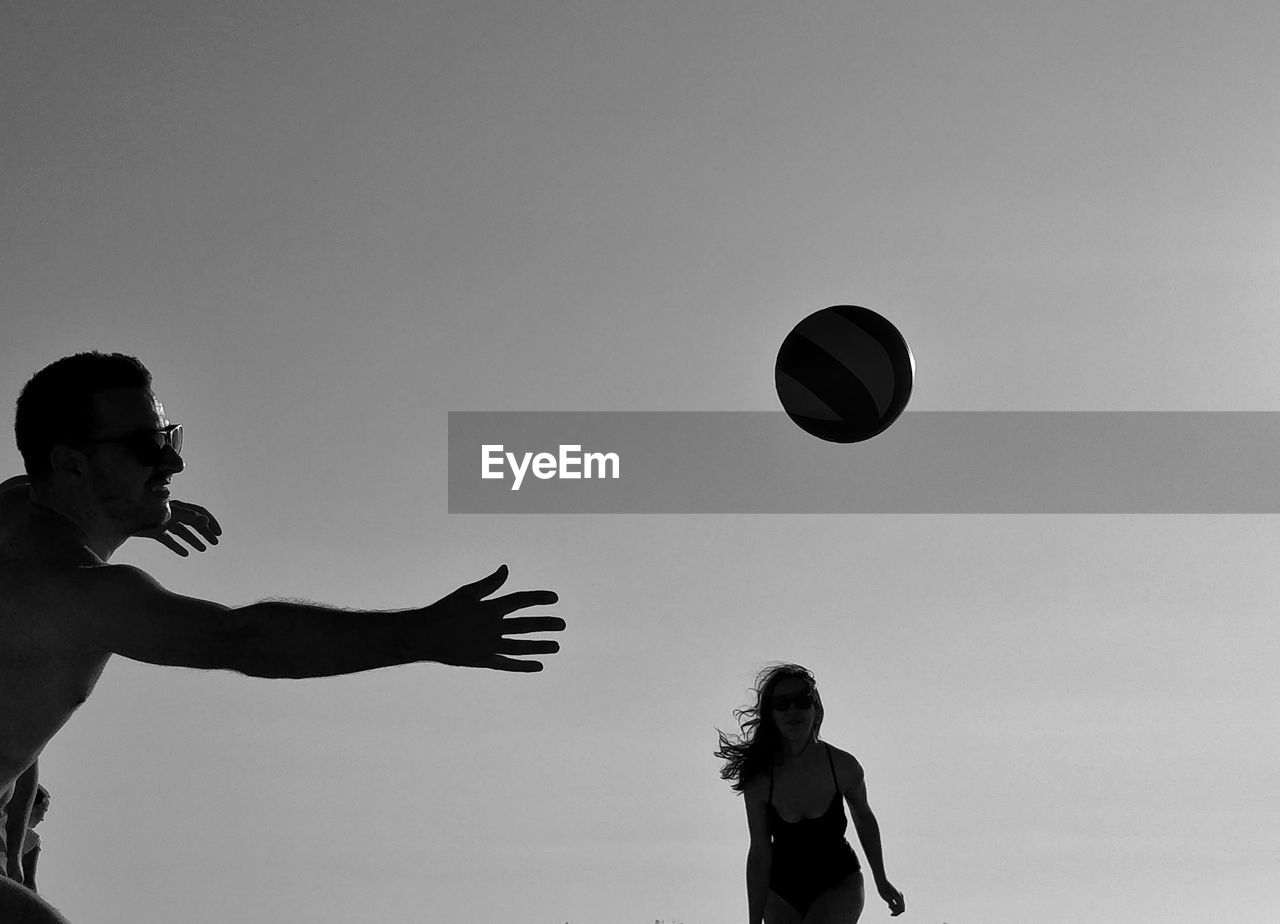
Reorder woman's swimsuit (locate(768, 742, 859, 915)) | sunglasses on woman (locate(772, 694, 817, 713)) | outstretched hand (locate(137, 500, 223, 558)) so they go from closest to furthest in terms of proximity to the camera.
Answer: outstretched hand (locate(137, 500, 223, 558)) → woman's swimsuit (locate(768, 742, 859, 915)) → sunglasses on woman (locate(772, 694, 817, 713))

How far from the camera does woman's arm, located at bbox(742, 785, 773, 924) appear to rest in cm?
935

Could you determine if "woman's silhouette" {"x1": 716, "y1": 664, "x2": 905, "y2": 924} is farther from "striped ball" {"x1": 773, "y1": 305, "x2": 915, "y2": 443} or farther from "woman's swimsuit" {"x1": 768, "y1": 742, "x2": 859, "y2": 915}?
"striped ball" {"x1": 773, "y1": 305, "x2": 915, "y2": 443}

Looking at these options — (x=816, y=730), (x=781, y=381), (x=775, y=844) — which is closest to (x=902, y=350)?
(x=781, y=381)

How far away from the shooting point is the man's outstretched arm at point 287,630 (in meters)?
3.85

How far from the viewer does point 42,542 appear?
4.11 metres

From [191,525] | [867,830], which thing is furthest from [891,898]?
[191,525]

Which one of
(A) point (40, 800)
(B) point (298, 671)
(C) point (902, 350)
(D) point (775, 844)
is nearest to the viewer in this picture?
(B) point (298, 671)

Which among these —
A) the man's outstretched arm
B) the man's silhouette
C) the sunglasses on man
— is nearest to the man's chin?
the man's silhouette

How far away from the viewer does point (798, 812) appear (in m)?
9.38

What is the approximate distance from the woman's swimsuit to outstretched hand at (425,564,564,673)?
5527 mm

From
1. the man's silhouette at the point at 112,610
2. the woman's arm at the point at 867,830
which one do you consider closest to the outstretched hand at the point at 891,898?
the woman's arm at the point at 867,830

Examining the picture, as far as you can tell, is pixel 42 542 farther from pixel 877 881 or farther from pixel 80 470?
pixel 877 881

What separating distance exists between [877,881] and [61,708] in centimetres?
644

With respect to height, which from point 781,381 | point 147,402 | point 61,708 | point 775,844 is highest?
point 781,381
